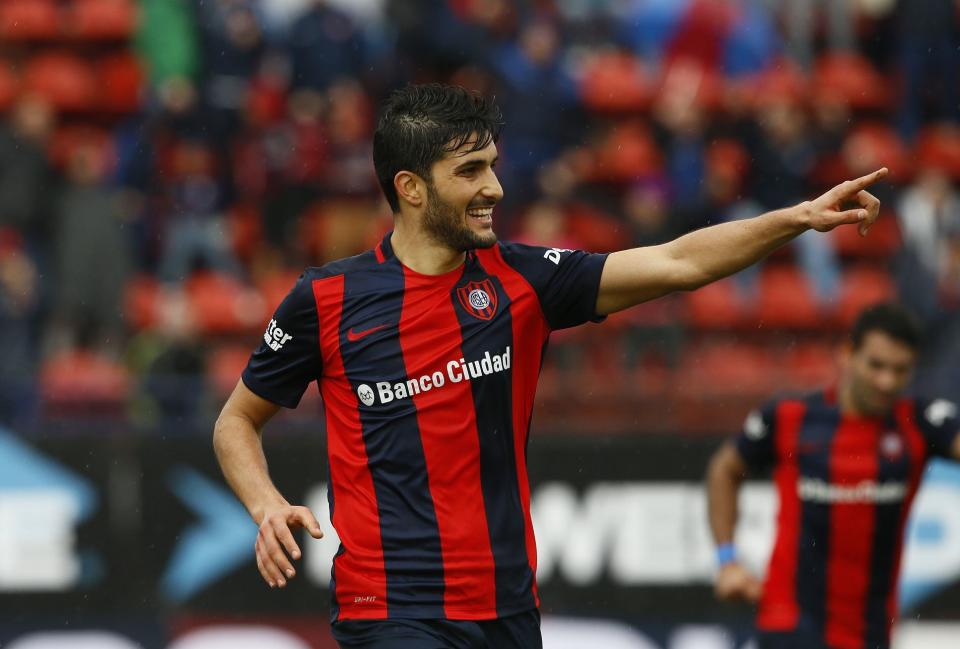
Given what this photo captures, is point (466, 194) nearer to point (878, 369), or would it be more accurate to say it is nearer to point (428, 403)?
point (428, 403)

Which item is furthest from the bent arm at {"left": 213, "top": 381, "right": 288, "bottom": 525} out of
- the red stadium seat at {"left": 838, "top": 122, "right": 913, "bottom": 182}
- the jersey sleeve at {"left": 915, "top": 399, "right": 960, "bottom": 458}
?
the red stadium seat at {"left": 838, "top": 122, "right": 913, "bottom": 182}

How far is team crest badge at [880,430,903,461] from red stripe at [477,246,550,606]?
2286 mm

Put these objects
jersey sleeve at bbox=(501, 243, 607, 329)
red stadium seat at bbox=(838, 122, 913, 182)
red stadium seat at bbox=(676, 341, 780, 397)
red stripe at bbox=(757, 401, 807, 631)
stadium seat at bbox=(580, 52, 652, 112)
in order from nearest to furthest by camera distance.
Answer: jersey sleeve at bbox=(501, 243, 607, 329), red stripe at bbox=(757, 401, 807, 631), red stadium seat at bbox=(676, 341, 780, 397), red stadium seat at bbox=(838, 122, 913, 182), stadium seat at bbox=(580, 52, 652, 112)

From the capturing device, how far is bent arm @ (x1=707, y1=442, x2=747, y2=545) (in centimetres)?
696

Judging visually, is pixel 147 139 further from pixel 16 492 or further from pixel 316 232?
pixel 16 492

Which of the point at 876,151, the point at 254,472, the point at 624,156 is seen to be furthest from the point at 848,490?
the point at 876,151

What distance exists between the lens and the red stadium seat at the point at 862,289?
13445mm

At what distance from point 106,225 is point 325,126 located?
215 cm

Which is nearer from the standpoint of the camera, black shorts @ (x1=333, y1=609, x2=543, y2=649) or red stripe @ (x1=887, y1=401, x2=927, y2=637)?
black shorts @ (x1=333, y1=609, x2=543, y2=649)

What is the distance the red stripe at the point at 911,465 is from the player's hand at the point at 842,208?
2.46 metres

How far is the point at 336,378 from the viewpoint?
195 inches

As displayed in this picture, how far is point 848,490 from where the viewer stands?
6.64 m

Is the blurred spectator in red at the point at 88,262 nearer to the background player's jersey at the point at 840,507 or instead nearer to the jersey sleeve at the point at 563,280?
the background player's jersey at the point at 840,507

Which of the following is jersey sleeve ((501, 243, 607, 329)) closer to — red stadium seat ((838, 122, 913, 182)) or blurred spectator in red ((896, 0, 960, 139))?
red stadium seat ((838, 122, 913, 182))
